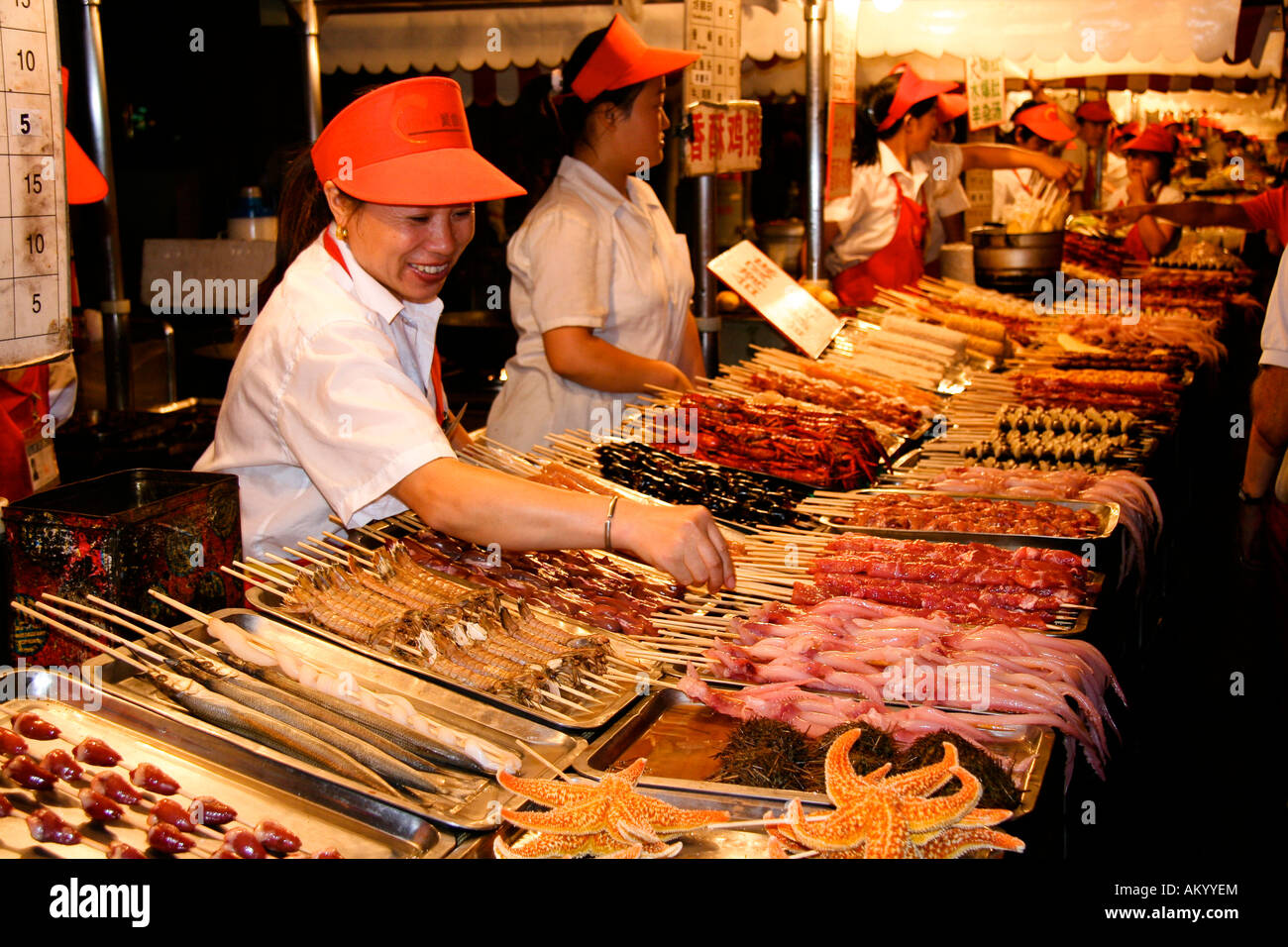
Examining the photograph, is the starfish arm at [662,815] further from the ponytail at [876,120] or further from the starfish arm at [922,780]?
the ponytail at [876,120]

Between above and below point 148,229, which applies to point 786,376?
below

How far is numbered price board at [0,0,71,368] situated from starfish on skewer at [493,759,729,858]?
130 cm

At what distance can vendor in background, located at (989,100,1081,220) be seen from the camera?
11414mm

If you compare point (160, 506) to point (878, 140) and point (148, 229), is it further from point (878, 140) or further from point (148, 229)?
point (148, 229)

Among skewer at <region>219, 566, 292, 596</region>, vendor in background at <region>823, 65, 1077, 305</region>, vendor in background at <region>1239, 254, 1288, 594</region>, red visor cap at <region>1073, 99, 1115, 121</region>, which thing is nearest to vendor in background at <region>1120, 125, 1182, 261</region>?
red visor cap at <region>1073, 99, 1115, 121</region>

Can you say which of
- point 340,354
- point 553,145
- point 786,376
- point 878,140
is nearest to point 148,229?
point 553,145

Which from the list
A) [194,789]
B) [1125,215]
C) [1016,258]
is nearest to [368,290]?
[194,789]

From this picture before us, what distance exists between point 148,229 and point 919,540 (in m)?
11.8

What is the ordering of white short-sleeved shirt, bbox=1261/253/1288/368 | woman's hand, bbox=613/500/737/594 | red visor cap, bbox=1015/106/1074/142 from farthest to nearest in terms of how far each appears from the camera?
red visor cap, bbox=1015/106/1074/142
white short-sleeved shirt, bbox=1261/253/1288/368
woman's hand, bbox=613/500/737/594

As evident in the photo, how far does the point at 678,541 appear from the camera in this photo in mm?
2656

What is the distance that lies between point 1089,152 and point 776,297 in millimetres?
10445

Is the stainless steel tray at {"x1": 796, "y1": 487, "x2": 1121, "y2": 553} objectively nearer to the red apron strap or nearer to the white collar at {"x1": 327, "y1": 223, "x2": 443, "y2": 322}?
the red apron strap

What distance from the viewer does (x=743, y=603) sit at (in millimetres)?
3146
